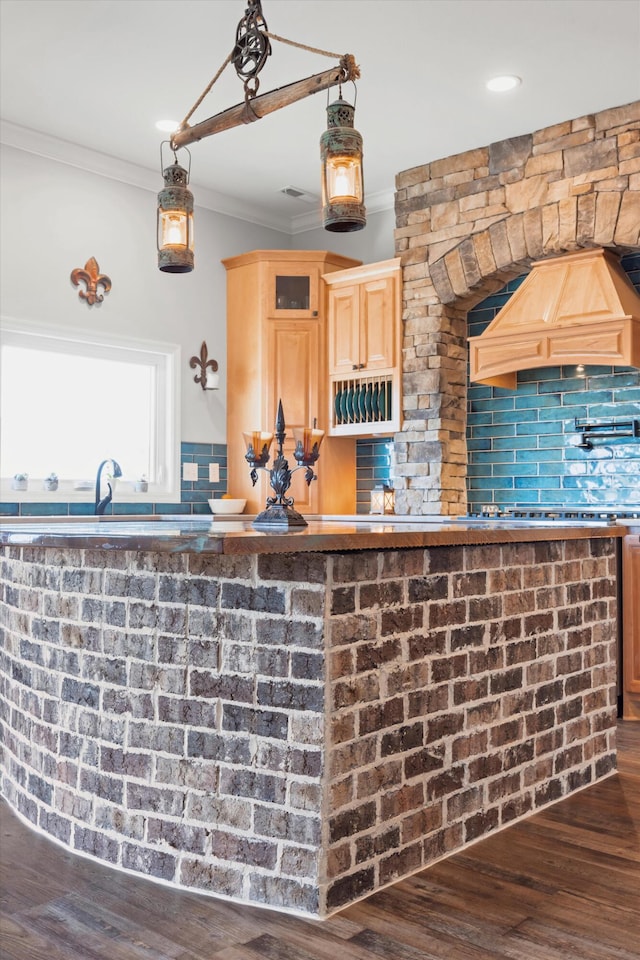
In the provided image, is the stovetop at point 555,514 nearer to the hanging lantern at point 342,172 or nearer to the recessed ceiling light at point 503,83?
the hanging lantern at point 342,172

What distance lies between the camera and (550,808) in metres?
2.72

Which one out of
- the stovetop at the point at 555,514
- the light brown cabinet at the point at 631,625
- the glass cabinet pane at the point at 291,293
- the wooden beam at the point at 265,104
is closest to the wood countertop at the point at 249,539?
the wooden beam at the point at 265,104

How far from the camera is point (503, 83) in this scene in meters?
4.51

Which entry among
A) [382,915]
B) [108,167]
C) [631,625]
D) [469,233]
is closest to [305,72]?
[469,233]

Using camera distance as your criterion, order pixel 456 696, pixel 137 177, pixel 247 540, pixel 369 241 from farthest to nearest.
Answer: pixel 369 241 < pixel 137 177 < pixel 456 696 < pixel 247 540

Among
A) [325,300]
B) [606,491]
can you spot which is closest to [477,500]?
[606,491]

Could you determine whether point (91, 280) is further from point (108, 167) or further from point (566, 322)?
point (566, 322)

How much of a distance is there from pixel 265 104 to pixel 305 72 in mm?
2181

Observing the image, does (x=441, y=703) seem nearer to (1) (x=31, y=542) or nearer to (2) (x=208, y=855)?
(2) (x=208, y=855)

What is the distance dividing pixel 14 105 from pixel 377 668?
4.01 metres

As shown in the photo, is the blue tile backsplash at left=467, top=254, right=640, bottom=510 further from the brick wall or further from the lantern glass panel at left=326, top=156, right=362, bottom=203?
the lantern glass panel at left=326, top=156, right=362, bottom=203

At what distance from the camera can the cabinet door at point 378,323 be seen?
563 cm

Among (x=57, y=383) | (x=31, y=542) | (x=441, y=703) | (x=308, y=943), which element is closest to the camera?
(x=308, y=943)

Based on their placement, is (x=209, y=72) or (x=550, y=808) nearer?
A: (x=550, y=808)
